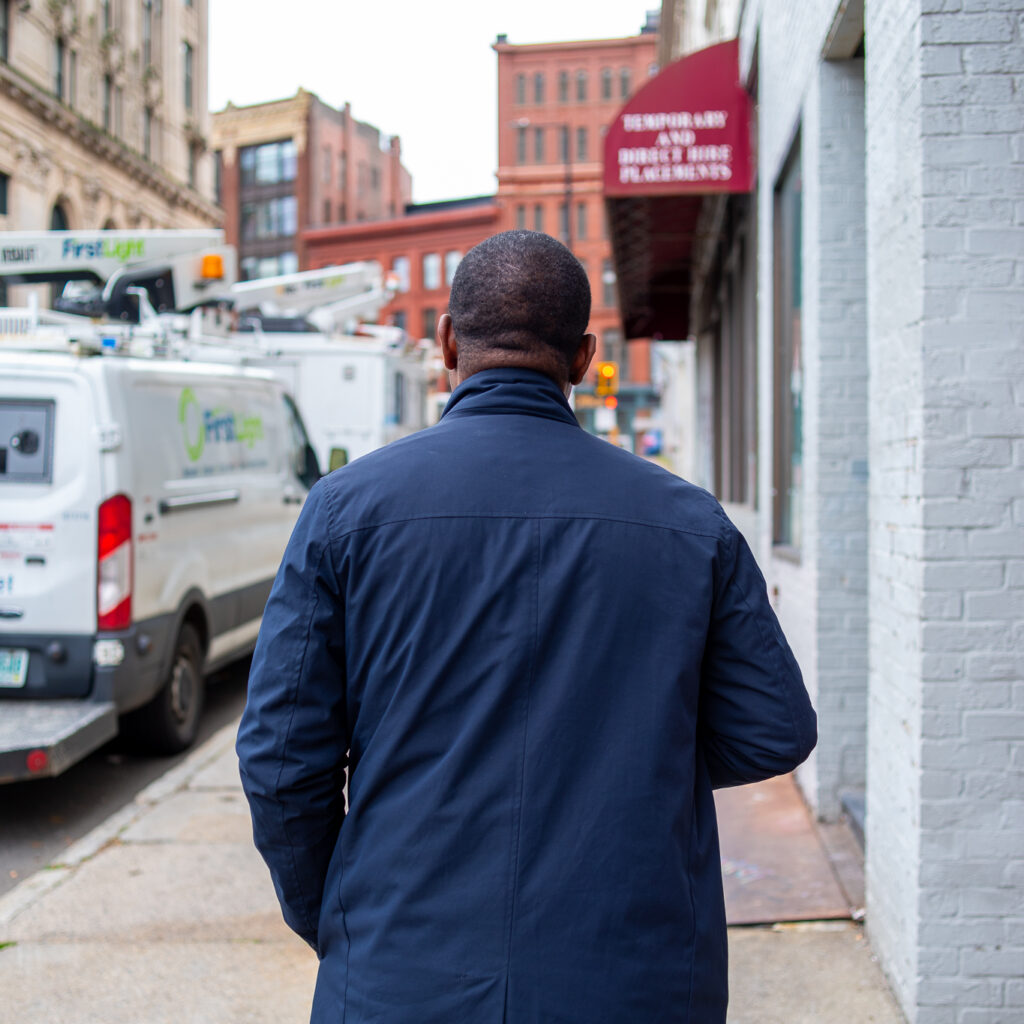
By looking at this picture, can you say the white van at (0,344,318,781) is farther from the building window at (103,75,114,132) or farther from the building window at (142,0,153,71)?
the building window at (142,0,153,71)

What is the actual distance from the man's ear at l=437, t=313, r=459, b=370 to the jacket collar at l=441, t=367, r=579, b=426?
Result: 9 cm

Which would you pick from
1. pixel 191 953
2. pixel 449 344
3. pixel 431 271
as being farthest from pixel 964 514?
pixel 431 271

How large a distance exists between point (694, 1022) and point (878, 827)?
219 cm

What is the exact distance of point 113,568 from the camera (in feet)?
19.4

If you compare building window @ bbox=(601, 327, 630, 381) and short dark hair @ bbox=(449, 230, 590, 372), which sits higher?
building window @ bbox=(601, 327, 630, 381)

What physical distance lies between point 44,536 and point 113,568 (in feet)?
1.19

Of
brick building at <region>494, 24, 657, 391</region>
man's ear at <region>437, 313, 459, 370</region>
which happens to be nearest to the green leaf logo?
man's ear at <region>437, 313, 459, 370</region>

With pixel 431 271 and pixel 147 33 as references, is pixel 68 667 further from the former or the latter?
pixel 431 271

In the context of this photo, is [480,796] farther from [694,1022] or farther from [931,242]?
[931,242]

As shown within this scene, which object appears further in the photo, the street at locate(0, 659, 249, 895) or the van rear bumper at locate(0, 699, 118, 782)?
the street at locate(0, 659, 249, 895)

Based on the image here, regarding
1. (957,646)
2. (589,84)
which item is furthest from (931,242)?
(589,84)

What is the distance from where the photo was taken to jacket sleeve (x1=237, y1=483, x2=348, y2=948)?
5.86 feet

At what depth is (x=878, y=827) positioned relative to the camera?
12.2ft

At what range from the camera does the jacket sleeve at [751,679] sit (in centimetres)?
183
